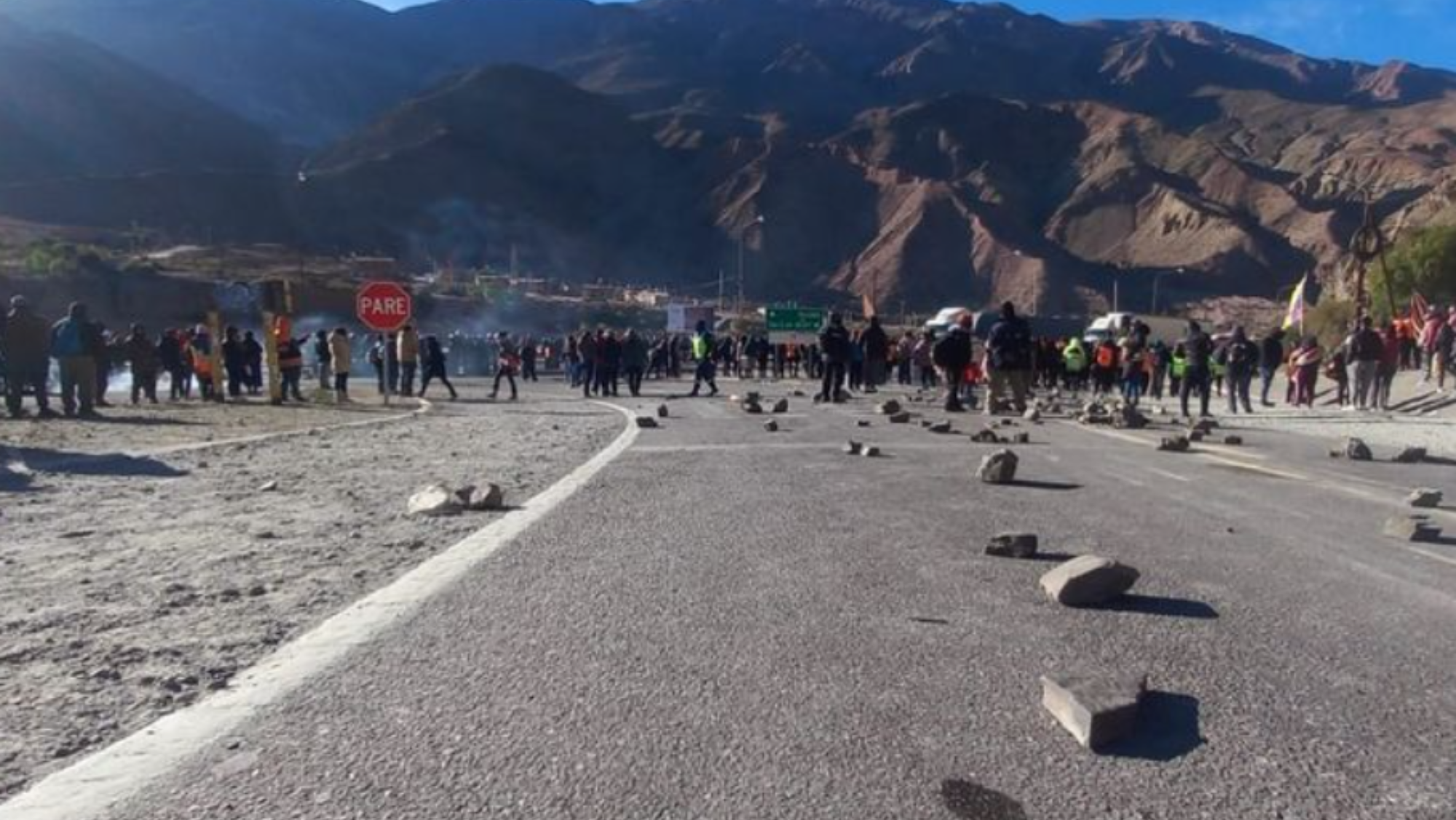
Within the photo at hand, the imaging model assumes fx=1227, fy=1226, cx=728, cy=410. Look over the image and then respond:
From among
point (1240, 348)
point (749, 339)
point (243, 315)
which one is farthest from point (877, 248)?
point (1240, 348)

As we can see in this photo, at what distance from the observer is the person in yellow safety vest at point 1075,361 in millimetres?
31141

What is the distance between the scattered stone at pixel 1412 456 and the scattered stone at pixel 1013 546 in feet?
28.4

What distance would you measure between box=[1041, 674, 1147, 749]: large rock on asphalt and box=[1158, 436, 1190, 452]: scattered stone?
401 inches

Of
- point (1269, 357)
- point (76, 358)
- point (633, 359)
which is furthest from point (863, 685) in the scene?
point (633, 359)

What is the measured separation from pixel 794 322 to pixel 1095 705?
55270 millimetres

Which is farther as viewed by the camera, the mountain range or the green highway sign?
the mountain range

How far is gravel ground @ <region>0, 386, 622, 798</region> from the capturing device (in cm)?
421

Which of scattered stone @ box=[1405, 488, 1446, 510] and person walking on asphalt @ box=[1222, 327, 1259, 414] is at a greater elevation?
person walking on asphalt @ box=[1222, 327, 1259, 414]

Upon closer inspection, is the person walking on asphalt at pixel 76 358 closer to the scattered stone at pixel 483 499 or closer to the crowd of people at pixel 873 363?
the crowd of people at pixel 873 363

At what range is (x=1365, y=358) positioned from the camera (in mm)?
22234

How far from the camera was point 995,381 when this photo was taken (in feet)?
67.3

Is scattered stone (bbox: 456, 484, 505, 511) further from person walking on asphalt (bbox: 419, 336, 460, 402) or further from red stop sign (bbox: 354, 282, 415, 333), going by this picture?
person walking on asphalt (bbox: 419, 336, 460, 402)

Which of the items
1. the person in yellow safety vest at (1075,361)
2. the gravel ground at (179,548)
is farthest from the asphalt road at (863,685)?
the person in yellow safety vest at (1075,361)

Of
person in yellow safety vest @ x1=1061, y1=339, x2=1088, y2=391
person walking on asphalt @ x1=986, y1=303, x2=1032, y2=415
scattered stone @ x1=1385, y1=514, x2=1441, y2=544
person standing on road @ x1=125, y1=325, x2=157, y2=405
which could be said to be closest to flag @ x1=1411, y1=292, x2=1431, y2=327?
person in yellow safety vest @ x1=1061, y1=339, x2=1088, y2=391
